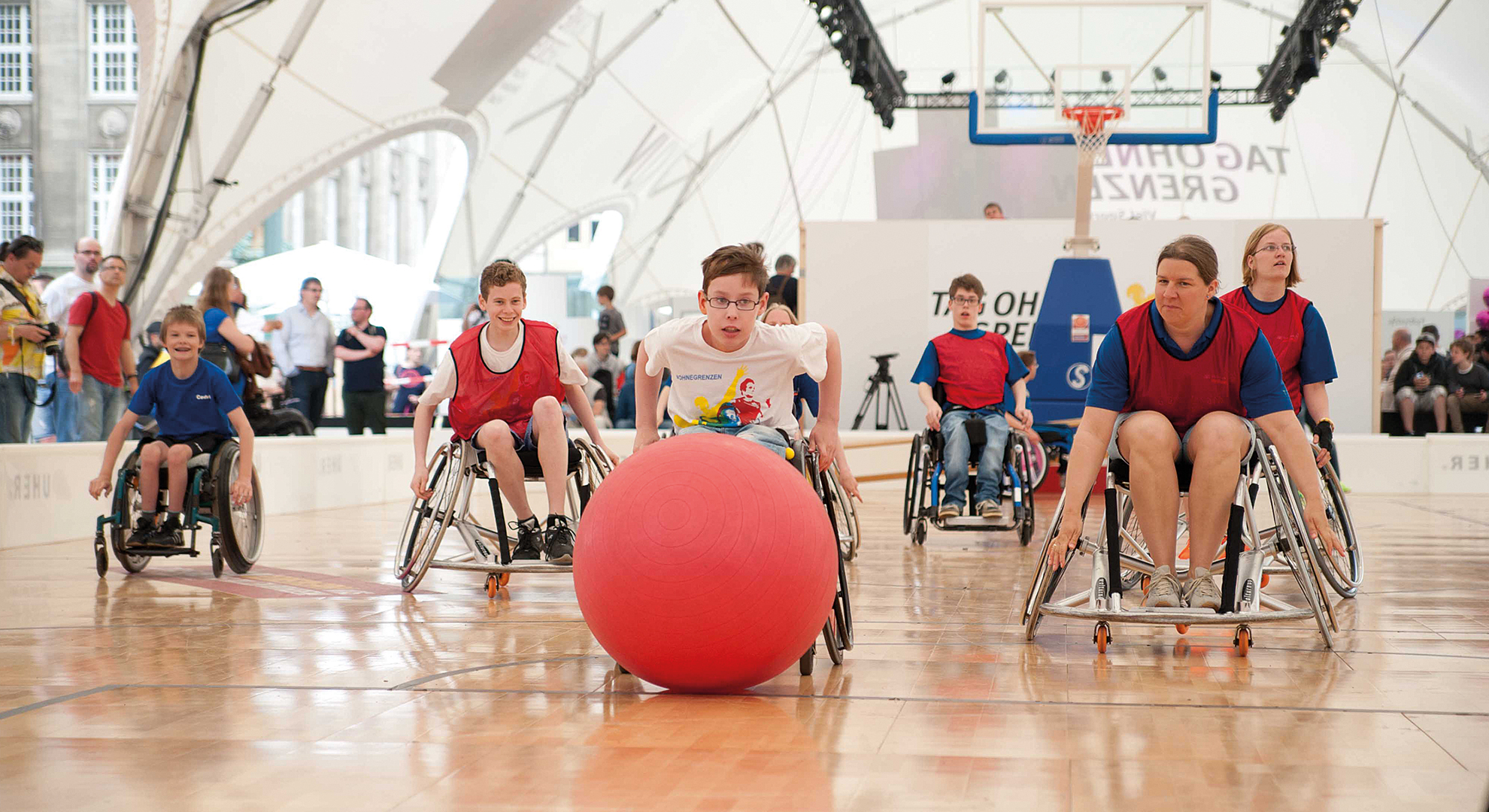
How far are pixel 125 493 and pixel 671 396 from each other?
9.56 ft

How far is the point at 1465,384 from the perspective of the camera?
12625 millimetres

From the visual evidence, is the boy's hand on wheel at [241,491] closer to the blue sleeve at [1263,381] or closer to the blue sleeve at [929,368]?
the blue sleeve at [929,368]

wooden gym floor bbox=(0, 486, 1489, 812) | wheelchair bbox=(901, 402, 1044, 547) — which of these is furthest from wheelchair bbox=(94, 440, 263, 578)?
wheelchair bbox=(901, 402, 1044, 547)

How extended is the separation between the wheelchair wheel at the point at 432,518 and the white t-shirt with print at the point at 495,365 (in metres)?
0.21

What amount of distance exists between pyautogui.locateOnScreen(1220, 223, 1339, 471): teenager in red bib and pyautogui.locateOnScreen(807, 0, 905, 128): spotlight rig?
13302 millimetres

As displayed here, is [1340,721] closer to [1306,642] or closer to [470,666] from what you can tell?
[1306,642]

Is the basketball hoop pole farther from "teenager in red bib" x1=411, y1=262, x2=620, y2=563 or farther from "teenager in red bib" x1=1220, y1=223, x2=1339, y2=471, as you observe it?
"teenager in red bib" x1=411, y1=262, x2=620, y2=563

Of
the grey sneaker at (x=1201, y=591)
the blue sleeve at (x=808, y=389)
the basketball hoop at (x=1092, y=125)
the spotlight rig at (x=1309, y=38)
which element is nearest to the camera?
the grey sneaker at (x=1201, y=591)

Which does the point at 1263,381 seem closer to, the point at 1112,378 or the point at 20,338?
the point at 1112,378

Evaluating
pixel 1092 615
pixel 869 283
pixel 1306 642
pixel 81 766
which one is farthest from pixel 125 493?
pixel 869 283

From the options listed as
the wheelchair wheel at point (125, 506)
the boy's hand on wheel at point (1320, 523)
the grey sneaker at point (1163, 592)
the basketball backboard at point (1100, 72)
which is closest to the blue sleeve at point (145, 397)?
the wheelchair wheel at point (125, 506)

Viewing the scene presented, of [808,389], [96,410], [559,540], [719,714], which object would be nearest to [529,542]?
[559,540]

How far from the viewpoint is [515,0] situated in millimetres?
21672

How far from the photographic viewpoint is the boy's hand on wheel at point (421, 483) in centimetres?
479
